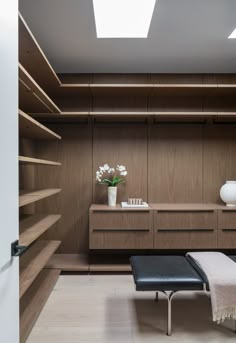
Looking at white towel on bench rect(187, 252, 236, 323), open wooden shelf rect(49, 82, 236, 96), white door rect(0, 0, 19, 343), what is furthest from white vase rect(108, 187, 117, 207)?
white door rect(0, 0, 19, 343)

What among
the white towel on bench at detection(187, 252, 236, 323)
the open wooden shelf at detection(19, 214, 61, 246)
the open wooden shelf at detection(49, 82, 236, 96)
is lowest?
the white towel on bench at detection(187, 252, 236, 323)

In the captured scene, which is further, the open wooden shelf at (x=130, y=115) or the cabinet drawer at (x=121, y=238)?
the open wooden shelf at (x=130, y=115)

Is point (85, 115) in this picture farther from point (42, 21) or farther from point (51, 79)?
point (42, 21)

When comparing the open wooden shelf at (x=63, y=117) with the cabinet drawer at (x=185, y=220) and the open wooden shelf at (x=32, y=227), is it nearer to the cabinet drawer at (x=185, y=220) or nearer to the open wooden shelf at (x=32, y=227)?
the open wooden shelf at (x=32, y=227)

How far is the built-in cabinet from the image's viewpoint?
9.84 ft

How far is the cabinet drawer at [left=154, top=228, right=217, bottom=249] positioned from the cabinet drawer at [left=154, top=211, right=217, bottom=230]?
1.9 inches

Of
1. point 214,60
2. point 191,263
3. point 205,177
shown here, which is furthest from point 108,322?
point 214,60

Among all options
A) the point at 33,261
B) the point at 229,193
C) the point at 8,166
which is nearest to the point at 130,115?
the point at 229,193

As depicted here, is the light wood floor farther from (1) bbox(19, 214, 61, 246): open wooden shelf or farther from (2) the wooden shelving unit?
(1) bbox(19, 214, 61, 246): open wooden shelf

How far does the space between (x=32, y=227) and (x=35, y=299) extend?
683 mm

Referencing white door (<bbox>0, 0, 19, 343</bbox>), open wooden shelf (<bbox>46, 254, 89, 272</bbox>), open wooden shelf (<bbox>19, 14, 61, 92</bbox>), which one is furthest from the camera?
open wooden shelf (<bbox>46, 254, 89, 272</bbox>)

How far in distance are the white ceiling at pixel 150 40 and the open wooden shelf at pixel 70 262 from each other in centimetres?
246

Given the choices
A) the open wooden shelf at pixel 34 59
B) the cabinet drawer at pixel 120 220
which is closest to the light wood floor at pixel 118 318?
the cabinet drawer at pixel 120 220

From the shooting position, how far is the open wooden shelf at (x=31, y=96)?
1.95 metres
